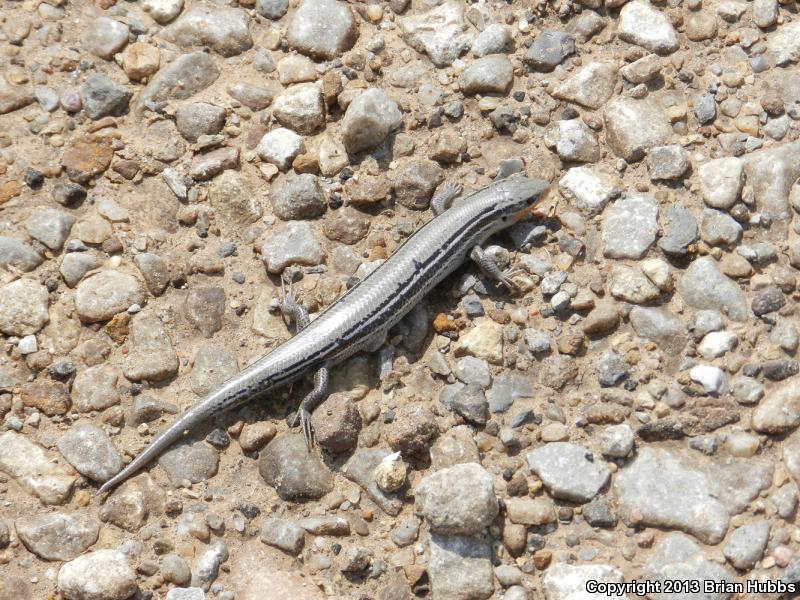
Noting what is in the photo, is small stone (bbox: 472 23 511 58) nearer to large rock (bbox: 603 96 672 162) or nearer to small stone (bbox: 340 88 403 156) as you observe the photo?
small stone (bbox: 340 88 403 156)

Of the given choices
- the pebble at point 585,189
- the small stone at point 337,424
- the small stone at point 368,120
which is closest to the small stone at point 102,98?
the small stone at point 368,120

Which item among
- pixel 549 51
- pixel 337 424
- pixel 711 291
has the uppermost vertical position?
pixel 549 51

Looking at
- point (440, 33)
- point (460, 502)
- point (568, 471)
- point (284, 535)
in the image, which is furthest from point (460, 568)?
point (440, 33)

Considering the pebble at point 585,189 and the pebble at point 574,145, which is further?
the pebble at point 574,145

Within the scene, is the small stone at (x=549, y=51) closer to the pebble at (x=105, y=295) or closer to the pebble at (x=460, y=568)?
the pebble at (x=105, y=295)

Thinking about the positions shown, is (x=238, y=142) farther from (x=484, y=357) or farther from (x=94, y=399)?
(x=484, y=357)

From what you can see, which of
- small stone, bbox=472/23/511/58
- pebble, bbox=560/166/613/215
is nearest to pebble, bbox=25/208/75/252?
small stone, bbox=472/23/511/58

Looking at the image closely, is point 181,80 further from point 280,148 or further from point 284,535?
point 284,535
